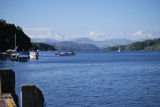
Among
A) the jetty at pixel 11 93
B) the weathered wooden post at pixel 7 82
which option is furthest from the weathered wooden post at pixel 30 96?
the weathered wooden post at pixel 7 82

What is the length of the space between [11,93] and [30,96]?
5.51 meters

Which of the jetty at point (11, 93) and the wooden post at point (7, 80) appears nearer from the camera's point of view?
the jetty at point (11, 93)

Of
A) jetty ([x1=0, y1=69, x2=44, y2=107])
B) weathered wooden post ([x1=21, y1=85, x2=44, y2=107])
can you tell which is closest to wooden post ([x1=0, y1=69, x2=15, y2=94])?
jetty ([x1=0, y1=69, x2=44, y2=107])

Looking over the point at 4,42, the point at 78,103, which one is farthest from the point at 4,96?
the point at 4,42

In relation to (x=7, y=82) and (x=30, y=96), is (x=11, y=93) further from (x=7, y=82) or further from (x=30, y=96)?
(x=30, y=96)

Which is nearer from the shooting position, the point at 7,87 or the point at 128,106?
the point at 7,87

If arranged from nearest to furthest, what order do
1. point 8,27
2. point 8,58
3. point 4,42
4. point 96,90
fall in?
point 96,90, point 8,58, point 4,42, point 8,27

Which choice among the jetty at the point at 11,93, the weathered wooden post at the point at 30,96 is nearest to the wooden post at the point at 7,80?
the jetty at the point at 11,93

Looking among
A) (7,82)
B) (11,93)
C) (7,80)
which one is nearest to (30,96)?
(7,80)

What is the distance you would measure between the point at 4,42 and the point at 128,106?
143171 mm

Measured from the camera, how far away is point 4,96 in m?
16.6

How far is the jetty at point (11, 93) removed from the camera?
1197 cm

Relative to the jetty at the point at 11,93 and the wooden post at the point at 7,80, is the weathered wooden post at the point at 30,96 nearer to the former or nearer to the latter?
the jetty at the point at 11,93

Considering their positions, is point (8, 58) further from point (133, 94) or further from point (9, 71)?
point (9, 71)
